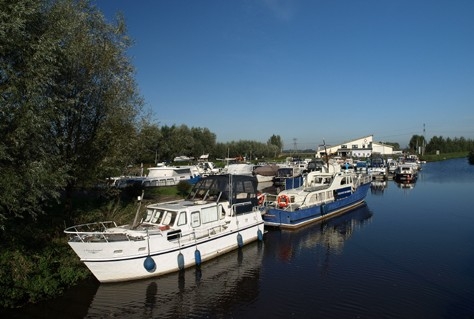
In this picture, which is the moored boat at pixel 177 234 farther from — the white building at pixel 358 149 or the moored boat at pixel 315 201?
→ the white building at pixel 358 149

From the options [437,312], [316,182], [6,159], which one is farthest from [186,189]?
[437,312]

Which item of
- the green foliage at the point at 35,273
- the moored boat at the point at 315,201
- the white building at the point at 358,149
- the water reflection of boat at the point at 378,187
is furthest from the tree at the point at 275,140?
the green foliage at the point at 35,273

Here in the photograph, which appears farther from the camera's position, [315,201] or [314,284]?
[315,201]

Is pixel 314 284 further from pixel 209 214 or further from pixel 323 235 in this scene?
pixel 323 235

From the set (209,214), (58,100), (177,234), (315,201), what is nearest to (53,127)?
(58,100)

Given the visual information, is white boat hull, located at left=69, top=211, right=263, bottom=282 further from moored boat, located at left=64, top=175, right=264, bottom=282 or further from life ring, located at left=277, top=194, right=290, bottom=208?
life ring, located at left=277, top=194, right=290, bottom=208

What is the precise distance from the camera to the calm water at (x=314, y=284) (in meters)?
14.8

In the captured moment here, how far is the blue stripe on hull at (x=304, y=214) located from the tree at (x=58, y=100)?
41.8 feet

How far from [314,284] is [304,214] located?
508 inches

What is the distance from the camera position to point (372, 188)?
58875mm

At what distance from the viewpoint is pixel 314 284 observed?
694 inches

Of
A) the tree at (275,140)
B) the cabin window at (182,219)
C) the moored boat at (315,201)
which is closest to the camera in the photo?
the cabin window at (182,219)

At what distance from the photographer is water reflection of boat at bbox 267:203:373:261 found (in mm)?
23906

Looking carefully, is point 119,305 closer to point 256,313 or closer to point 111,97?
point 256,313
